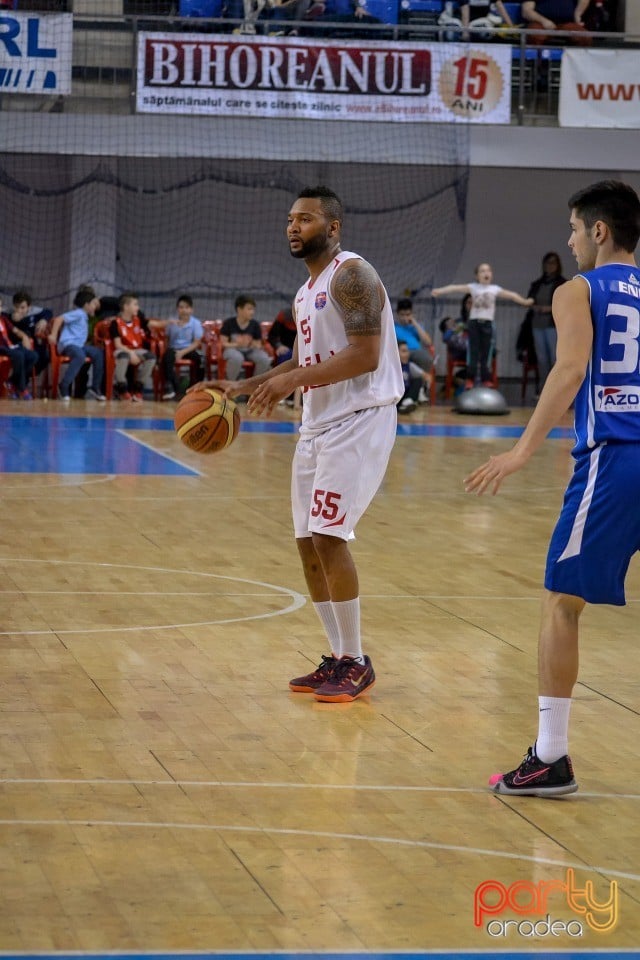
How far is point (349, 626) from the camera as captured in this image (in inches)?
236

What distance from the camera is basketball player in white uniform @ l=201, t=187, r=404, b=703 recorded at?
5.82m

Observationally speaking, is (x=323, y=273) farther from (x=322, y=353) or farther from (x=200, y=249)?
(x=200, y=249)

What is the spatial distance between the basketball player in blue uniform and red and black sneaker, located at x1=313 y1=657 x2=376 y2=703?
46.8 inches

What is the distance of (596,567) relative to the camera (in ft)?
14.9

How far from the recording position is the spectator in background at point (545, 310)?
20375 mm

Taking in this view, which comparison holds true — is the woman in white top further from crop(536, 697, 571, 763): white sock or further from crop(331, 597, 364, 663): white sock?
crop(536, 697, 571, 763): white sock

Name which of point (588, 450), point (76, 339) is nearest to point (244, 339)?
point (76, 339)

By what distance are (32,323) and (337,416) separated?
1389cm

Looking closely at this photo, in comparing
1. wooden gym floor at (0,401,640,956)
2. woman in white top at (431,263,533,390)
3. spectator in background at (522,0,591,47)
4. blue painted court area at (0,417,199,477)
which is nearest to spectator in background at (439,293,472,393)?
woman in white top at (431,263,533,390)

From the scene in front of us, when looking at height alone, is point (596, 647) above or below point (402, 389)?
below

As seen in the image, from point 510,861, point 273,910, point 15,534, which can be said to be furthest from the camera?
point 15,534

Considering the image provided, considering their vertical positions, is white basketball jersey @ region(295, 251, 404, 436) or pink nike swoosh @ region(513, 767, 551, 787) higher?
white basketball jersey @ region(295, 251, 404, 436)

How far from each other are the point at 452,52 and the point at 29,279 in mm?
7210

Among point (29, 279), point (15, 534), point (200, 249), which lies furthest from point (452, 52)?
point (15, 534)
